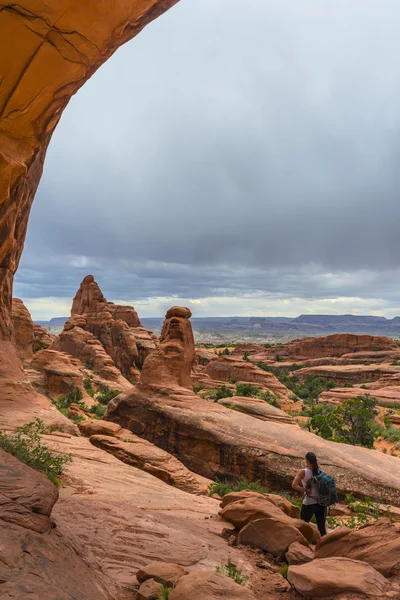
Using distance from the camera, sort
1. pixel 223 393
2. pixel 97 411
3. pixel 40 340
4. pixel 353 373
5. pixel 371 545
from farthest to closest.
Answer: pixel 353 373 → pixel 40 340 → pixel 223 393 → pixel 97 411 → pixel 371 545

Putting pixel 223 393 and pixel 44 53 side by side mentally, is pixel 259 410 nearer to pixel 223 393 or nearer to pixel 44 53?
pixel 223 393

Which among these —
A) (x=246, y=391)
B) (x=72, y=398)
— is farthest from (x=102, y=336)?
(x=246, y=391)

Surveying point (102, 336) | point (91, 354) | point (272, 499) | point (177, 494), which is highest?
point (102, 336)

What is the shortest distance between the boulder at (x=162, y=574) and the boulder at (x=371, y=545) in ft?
9.29

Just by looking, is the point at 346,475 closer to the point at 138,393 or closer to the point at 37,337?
the point at 138,393

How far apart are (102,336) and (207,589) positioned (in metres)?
58.8

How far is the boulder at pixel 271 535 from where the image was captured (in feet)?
24.5

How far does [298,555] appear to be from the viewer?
22.5ft

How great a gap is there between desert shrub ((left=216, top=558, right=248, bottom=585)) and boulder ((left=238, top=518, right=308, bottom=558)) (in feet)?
4.25

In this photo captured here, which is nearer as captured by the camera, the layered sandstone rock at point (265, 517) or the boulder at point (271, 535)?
the boulder at point (271, 535)

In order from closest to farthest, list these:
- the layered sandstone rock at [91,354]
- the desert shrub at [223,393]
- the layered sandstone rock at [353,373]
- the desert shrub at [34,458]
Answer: the desert shrub at [34,458] < the desert shrub at [223,393] < the layered sandstone rock at [91,354] < the layered sandstone rock at [353,373]

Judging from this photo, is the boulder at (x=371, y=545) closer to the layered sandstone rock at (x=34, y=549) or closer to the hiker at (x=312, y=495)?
the hiker at (x=312, y=495)

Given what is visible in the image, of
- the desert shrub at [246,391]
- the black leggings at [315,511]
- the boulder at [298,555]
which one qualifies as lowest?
the desert shrub at [246,391]

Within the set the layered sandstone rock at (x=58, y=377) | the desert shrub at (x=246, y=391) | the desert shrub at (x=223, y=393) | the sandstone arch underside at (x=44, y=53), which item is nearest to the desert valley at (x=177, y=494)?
the layered sandstone rock at (x=58, y=377)
